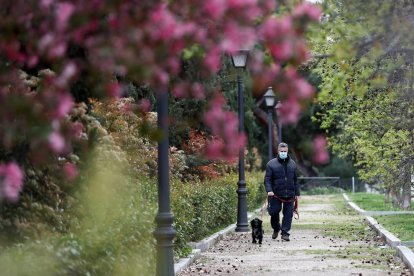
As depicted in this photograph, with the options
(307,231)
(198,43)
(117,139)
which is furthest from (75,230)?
(307,231)

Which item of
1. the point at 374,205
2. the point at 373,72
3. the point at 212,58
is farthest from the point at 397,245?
the point at 374,205

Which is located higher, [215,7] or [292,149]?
[292,149]

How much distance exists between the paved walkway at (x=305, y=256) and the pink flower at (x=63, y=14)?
887 cm

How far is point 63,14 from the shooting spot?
5.01m

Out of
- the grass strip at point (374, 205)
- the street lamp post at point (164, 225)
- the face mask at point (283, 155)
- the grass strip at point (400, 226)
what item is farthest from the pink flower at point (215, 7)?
the grass strip at point (374, 205)

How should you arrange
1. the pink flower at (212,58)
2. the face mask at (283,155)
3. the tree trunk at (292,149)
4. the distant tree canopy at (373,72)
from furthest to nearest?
the tree trunk at (292,149)
the face mask at (283,155)
the distant tree canopy at (373,72)
the pink flower at (212,58)

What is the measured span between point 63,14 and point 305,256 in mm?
11939

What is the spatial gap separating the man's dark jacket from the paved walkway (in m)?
1.03

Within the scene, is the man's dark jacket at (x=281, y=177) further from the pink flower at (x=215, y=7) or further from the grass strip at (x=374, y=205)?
the grass strip at (x=374, y=205)

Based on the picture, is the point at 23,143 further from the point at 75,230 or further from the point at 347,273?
the point at 347,273

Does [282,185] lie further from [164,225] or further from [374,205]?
[374,205]

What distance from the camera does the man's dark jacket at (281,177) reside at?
2006 cm

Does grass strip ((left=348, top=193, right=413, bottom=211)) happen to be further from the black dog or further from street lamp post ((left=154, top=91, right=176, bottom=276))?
street lamp post ((left=154, top=91, right=176, bottom=276))

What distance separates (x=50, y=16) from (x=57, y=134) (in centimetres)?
63
